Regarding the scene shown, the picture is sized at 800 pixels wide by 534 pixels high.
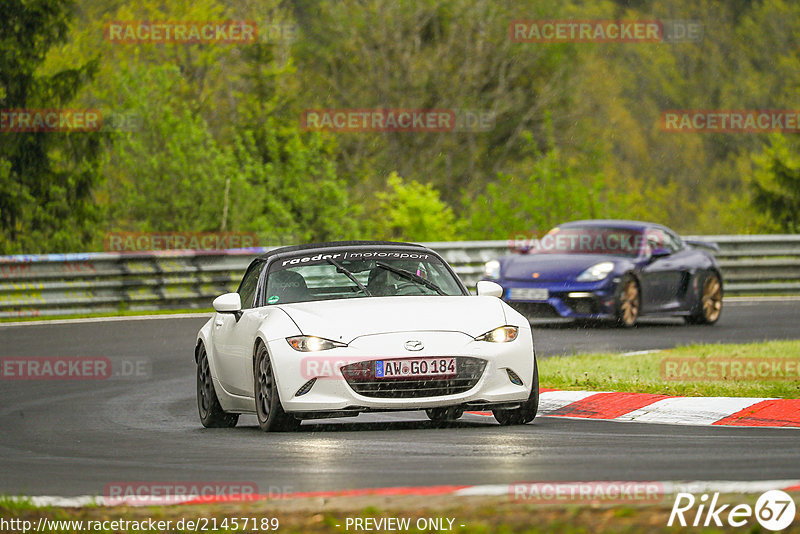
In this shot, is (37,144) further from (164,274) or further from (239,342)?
(239,342)

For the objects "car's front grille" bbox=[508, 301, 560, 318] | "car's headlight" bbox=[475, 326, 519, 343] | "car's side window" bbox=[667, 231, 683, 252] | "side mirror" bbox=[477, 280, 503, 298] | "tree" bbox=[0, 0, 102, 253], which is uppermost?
"tree" bbox=[0, 0, 102, 253]

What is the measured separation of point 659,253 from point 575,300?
1.61 meters

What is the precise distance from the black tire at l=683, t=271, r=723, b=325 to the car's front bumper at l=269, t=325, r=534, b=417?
11.0 metres

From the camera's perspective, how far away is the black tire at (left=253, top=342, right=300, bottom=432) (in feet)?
31.9

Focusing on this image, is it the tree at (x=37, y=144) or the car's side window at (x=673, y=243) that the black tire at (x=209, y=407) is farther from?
the tree at (x=37, y=144)

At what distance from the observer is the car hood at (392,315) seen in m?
9.67

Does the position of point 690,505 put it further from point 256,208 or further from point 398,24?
point 398,24

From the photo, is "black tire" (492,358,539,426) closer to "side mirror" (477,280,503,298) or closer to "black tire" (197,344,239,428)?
"side mirror" (477,280,503,298)

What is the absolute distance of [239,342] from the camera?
34.7 feet

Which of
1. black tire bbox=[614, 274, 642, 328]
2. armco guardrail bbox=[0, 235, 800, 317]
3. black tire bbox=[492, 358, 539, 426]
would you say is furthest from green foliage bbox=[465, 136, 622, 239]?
black tire bbox=[492, 358, 539, 426]

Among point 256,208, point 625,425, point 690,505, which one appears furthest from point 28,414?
point 256,208

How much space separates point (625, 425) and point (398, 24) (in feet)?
129

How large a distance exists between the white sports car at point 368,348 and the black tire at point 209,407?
0.14m

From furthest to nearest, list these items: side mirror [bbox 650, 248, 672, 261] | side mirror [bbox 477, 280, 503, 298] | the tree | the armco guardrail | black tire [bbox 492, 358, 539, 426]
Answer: the tree < the armco guardrail < side mirror [bbox 650, 248, 672, 261] < side mirror [bbox 477, 280, 503, 298] < black tire [bbox 492, 358, 539, 426]
